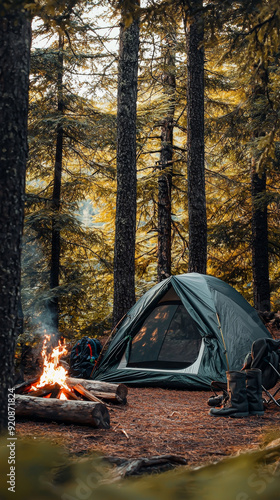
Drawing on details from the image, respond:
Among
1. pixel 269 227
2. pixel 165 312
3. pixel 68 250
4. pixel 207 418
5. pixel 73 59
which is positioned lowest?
pixel 207 418

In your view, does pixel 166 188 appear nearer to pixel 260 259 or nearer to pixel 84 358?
pixel 260 259

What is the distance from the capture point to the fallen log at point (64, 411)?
404 cm

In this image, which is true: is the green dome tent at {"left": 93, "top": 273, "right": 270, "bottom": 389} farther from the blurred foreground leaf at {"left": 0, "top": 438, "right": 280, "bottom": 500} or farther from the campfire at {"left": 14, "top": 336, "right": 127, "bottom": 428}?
the blurred foreground leaf at {"left": 0, "top": 438, "right": 280, "bottom": 500}

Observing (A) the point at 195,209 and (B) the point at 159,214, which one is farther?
(B) the point at 159,214

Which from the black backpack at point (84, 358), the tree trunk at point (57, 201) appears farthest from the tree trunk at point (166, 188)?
the black backpack at point (84, 358)

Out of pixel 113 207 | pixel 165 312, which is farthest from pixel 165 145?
pixel 165 312

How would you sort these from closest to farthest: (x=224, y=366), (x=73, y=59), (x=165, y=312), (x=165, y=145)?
(x=224, y=366) < (x=165, y=312) < (x=73, y=59) < (x=165, y=145)

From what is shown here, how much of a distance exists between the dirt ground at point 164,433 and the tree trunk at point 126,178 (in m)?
2.87

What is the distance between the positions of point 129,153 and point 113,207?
447 cm

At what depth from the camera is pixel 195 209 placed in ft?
30.2

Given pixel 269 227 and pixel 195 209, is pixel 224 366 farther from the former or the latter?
pixel 269 227

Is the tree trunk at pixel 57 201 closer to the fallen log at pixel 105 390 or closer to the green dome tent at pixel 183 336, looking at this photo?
the green dome tent at pixel 183 336

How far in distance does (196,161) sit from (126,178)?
2010 mm

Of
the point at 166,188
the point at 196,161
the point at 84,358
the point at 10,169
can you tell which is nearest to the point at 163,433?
the point at 10,169
